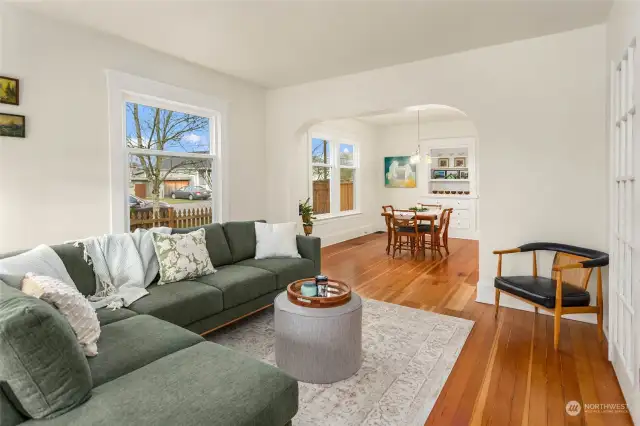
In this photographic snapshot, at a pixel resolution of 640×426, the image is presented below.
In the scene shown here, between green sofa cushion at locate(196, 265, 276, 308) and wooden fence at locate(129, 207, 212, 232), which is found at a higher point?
wooden fence at locate(129, 207, 212, 232)

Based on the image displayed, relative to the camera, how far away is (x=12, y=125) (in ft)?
9.75

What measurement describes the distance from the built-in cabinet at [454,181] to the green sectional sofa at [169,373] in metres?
6.37

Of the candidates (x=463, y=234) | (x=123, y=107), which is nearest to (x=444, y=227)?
(x=463, y=234)

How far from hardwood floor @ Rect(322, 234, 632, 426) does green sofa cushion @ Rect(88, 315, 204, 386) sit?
1475mm

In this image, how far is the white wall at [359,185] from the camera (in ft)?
23.6

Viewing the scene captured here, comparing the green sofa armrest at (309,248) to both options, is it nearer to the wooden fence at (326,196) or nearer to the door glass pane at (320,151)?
the wooden fence at (326,196)

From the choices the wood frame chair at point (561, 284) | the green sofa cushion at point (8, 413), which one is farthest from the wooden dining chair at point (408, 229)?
the green sofa cushion at point (8, 413)

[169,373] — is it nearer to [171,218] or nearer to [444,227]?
[171,218]

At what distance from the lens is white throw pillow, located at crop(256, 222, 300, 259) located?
12.9 ft

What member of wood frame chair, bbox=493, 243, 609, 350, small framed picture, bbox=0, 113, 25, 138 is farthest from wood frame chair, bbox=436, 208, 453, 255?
small framed picture, bbox=0, 113, 25, 138

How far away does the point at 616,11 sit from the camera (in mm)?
2742

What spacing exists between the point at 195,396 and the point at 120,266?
5.99 ft

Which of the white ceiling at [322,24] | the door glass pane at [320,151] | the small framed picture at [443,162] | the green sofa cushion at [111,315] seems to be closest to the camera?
the green sofa cushion at [111,315]

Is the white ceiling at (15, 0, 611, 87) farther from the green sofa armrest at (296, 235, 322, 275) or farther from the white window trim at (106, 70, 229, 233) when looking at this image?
the green sofa armrest at (296, 235, 322, 275)
